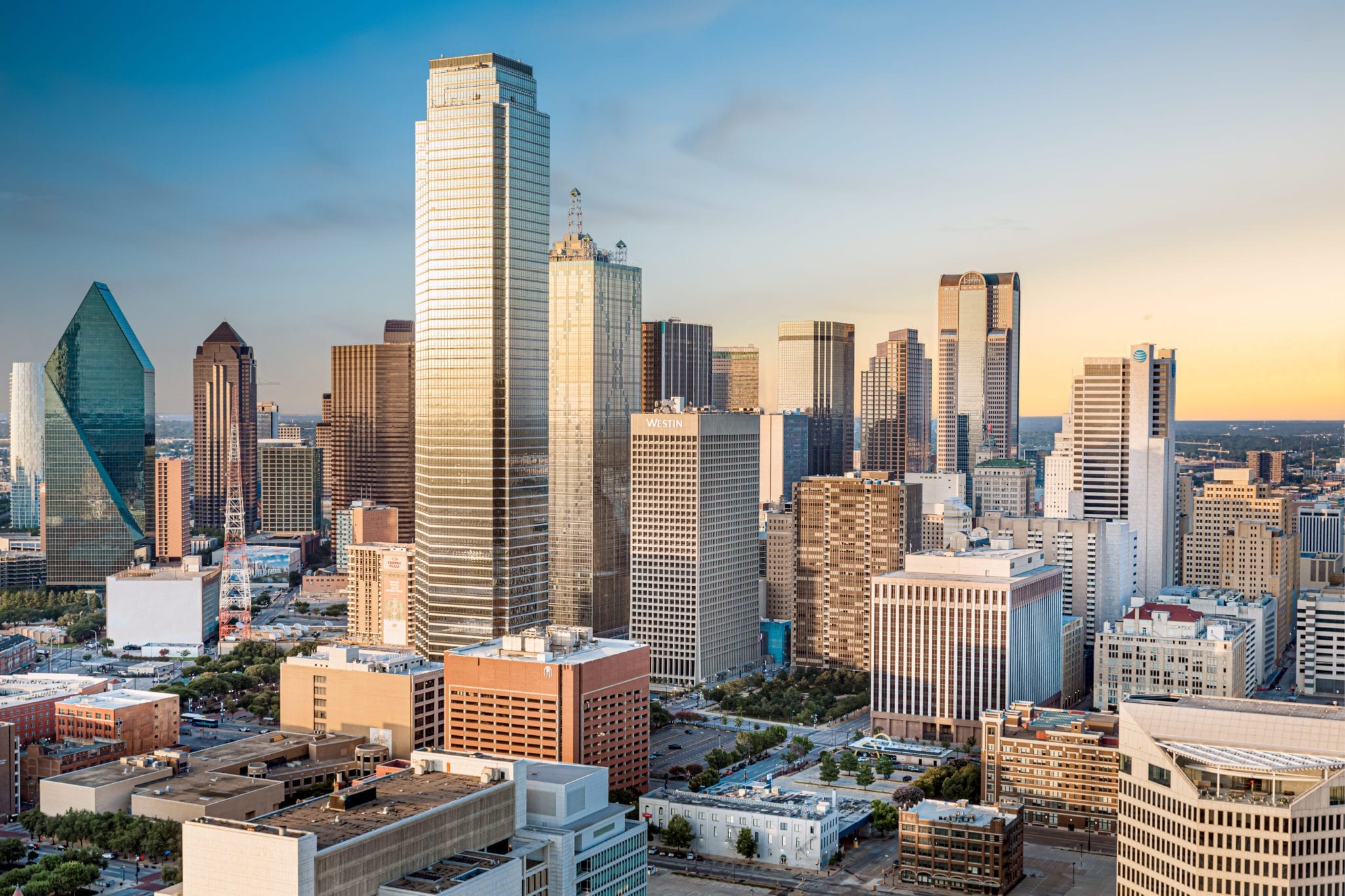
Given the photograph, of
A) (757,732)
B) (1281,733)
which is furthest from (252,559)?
(1281,733)

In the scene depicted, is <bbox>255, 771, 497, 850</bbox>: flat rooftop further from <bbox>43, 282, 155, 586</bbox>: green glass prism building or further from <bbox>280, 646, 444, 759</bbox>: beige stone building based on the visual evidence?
<bbox>43, 282, 155, 586</bbox>: green glass prism building

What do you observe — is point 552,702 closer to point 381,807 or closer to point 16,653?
point 381,807

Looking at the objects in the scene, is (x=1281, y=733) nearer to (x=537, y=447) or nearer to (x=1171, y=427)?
(x=537, y=447)

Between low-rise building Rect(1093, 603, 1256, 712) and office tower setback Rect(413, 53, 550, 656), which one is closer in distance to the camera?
low-rise building Rect(1093, 603, 1256, 712)

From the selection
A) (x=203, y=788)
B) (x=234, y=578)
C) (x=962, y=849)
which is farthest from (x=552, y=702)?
(x=234, y=578)

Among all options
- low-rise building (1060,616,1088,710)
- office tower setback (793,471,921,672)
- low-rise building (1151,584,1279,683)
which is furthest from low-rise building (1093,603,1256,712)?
office tower setback (793,471,921,672)

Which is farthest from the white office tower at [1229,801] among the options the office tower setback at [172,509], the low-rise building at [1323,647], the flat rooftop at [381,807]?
the office tower setback at [172,509]

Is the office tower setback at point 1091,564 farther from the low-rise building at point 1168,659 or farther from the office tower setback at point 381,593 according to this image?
the office tower setback at point 381,593
